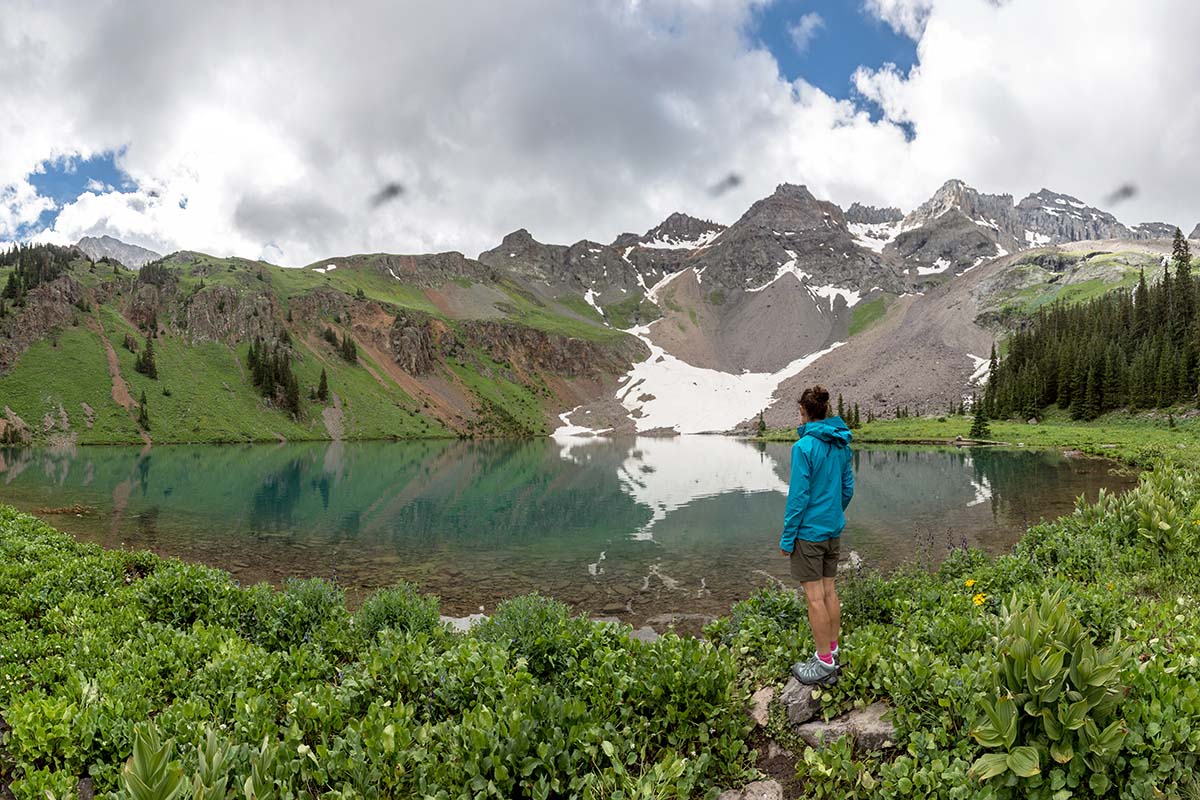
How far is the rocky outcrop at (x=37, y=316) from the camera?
368 feet

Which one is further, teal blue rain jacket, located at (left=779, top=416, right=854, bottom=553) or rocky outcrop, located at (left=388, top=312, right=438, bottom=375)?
rocky outcrop, located at (left=388, top=312, right=438, bottom=375)

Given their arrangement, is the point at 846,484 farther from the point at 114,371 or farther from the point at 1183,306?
the point at 114,371

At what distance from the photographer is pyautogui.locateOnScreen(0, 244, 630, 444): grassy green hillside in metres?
110

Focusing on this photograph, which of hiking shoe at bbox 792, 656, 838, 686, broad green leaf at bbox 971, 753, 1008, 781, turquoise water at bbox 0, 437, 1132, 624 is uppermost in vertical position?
broad green leaf at bbox 971, 753, 1008, 781

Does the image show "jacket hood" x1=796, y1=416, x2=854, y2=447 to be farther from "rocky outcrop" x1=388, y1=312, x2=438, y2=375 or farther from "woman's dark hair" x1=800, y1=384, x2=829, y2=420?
"rocky outcrop" x1=388, y1=312, x2=438, y2=375

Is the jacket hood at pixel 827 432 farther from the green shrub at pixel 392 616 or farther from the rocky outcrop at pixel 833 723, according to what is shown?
the green shrub at pixel 392 616

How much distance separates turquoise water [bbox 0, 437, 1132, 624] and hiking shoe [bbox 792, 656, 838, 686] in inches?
408

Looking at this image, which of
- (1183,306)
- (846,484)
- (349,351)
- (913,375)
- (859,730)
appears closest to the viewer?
(859,730)

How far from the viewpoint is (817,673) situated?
7.21m

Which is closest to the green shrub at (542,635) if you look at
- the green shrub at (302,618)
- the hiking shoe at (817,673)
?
the hiking shoe at (817,673)

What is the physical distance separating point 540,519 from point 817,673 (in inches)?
1173

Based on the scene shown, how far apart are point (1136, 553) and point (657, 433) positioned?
163 meters

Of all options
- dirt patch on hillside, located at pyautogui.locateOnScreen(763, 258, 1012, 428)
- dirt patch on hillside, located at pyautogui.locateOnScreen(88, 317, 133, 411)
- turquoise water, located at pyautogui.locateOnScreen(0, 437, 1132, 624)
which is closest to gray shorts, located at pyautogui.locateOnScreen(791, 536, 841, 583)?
turquoise water, located at pyautogui.locateOnScreen(0, 437, 1132, 624)

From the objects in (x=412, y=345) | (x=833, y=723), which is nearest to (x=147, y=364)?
(x=412, y=345)
